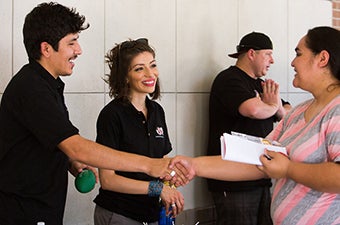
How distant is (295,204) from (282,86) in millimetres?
2480

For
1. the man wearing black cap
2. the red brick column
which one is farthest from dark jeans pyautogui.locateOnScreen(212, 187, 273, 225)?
the red brick column

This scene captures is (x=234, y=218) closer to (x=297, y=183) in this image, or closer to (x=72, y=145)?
(x=297, y=183)

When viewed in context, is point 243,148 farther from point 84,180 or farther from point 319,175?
point 84,180

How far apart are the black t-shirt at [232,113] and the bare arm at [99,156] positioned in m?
1.33

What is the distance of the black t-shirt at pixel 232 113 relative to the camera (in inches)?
122

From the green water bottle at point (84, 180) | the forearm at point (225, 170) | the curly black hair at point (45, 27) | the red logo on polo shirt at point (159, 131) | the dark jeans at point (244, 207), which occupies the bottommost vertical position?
the dark jeans at point (244, 207)

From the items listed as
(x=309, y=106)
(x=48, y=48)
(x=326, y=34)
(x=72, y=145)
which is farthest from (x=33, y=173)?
(x=326, y=34)

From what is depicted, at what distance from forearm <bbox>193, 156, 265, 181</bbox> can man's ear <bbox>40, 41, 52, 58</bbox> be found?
2.50 ft

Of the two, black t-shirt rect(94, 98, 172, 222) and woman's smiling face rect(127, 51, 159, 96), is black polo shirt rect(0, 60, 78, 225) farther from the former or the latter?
woman's smiling face rect(127, 51, 159, 96)

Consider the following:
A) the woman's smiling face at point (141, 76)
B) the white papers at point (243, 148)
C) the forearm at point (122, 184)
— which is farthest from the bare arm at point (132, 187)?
the white papers at point (243, 148)

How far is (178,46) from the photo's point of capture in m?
3.29

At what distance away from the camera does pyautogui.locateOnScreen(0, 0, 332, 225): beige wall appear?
272 centimetres

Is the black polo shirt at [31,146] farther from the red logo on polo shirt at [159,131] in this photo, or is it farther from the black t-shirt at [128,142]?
the red logo on polo shirt at [159,131]

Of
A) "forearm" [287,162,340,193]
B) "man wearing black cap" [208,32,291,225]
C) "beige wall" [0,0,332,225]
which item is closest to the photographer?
"forearm" [287,162,340,193]
